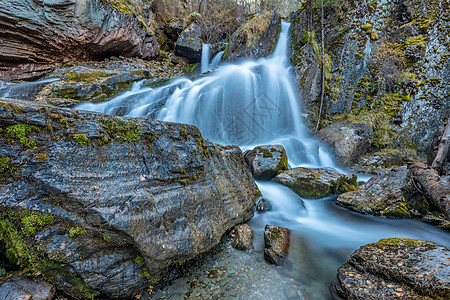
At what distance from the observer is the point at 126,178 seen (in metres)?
2.19

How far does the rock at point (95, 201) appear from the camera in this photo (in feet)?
5.64

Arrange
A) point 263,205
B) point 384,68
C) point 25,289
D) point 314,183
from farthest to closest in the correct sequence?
point 384,68 → point 314,183 → point 263,205 → point 25,289

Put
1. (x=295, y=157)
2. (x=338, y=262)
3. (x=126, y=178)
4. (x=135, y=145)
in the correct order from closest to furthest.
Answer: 1. (x=126, y=178)
2. (x=135, y=145)
3. (x=338, y=262)
4. (x=295, y=157)

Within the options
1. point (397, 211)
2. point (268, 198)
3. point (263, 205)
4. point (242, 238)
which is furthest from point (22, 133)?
point (397, 211)

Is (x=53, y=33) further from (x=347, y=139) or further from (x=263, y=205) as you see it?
(x=347, y=139)

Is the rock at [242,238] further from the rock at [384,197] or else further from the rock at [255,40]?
the rock at [255,40]

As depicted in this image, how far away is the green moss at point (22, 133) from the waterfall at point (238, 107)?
6.70 m

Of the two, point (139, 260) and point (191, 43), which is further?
point (191, 43)

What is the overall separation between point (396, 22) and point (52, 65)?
60.8 ft

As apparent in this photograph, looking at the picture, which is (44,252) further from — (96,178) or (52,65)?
(52,65)

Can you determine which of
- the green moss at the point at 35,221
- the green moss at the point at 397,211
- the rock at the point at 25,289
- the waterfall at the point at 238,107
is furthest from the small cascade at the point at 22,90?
the green moss at the point at 397,211

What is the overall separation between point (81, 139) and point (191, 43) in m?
15.7

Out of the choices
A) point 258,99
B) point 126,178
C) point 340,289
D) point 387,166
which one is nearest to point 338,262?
point 340,289

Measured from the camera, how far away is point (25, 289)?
166cm
